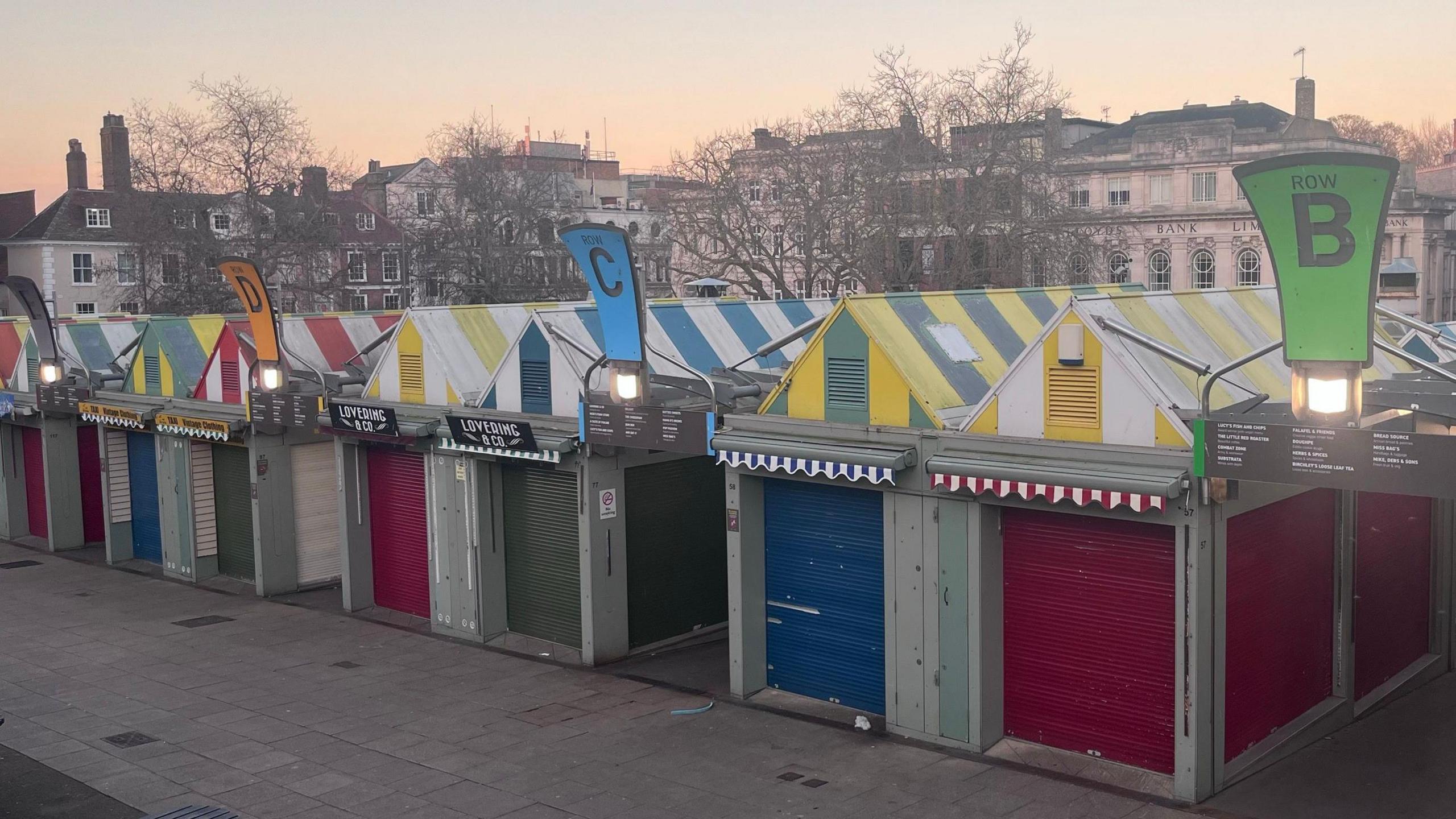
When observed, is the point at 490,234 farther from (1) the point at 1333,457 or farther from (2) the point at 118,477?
(1) the point at 1333,457

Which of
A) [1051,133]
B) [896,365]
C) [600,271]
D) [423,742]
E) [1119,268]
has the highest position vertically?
[1051,133]

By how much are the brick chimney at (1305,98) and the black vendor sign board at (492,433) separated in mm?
70247

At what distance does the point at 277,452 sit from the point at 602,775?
38.2ft

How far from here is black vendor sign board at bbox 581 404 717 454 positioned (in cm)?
1450

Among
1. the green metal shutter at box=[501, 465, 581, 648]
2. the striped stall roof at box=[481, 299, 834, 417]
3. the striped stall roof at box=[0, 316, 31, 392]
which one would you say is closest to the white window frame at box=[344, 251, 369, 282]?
the striped stall roof at box=[0, 316, 31, 392]

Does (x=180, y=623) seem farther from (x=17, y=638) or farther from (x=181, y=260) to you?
(x=181, y=260)

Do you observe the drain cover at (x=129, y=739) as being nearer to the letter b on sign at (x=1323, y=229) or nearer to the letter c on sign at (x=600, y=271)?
the letter c on sign at (x=600, y=271)

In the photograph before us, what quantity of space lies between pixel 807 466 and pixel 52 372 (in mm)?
18506

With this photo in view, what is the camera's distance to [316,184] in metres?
59.5

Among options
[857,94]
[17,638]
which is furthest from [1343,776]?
[857,94]

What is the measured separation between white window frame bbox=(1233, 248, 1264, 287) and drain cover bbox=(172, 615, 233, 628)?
5970cm

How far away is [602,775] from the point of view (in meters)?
12.6

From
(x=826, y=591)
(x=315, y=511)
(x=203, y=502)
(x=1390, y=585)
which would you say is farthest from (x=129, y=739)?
(x=1390, y=585)

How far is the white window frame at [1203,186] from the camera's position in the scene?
69312mm
